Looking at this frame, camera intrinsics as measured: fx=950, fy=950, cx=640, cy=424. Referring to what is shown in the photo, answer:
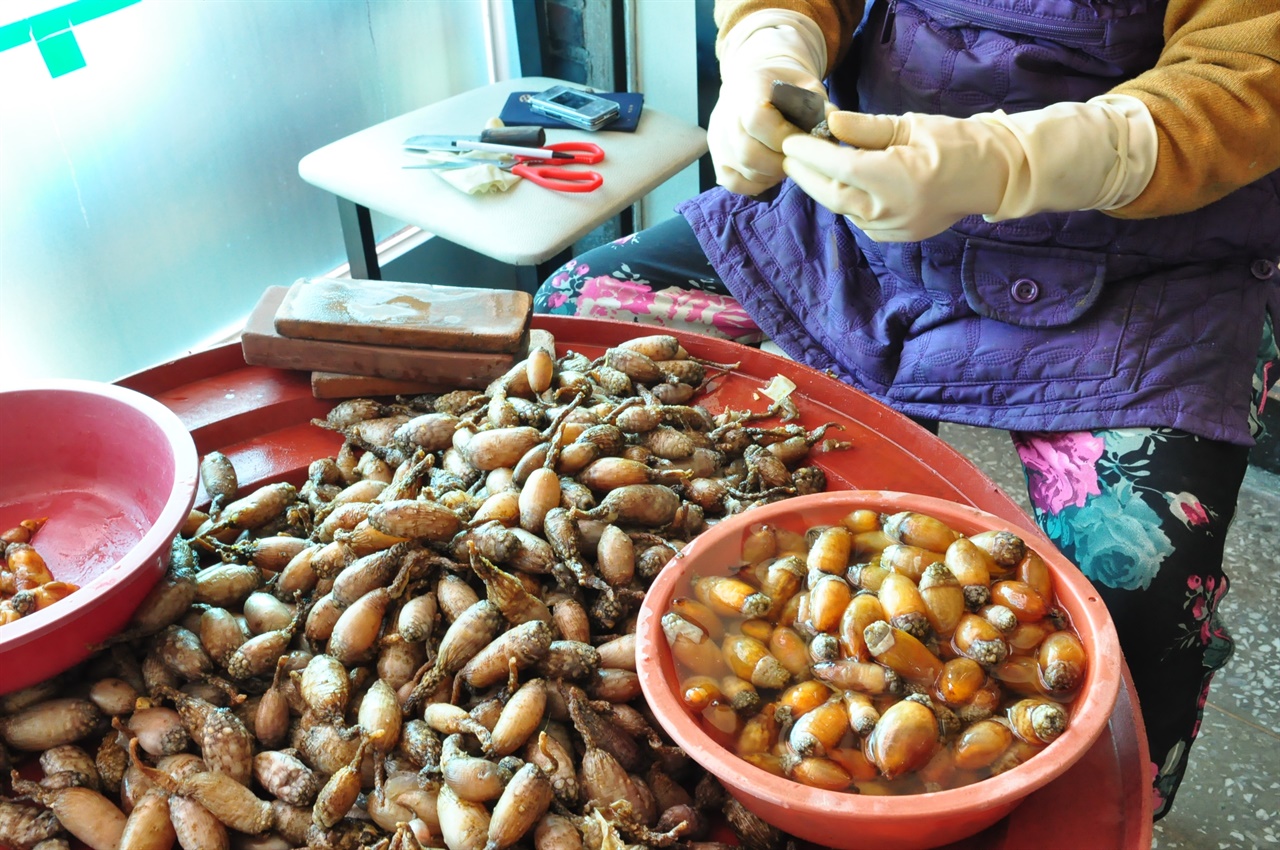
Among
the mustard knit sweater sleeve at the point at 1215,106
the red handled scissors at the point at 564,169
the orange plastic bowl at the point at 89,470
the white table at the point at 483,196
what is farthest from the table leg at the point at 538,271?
the mustard knit sweater sleeve at the point at 1215,106

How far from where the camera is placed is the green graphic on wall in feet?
5.33

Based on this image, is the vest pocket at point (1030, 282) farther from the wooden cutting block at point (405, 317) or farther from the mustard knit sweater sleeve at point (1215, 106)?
the wooden cutting block at point (405, 317)

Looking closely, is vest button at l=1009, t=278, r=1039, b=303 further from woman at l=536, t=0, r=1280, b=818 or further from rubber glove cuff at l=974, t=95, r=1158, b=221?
rubber glove cuff at l=974, t=95, r=1158, b=221

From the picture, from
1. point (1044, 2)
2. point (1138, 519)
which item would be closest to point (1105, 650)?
point (1138, 519)

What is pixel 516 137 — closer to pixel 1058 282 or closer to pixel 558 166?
pixel 558 166

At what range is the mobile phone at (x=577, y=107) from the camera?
1919 mm

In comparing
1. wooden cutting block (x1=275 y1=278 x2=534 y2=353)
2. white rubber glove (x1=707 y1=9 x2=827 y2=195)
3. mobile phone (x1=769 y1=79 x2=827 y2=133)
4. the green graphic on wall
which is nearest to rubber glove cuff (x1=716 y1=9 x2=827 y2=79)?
white rubber glove (x1=707 y1=9 x2=827 y2=195)

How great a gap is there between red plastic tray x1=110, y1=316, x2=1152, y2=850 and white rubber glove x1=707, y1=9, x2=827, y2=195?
0.23m

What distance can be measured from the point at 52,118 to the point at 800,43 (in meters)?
1.37

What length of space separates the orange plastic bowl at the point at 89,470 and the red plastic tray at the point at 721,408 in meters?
0.09

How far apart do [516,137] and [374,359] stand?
2.72ft

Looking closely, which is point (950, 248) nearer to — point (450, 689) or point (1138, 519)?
point (1138, 519)

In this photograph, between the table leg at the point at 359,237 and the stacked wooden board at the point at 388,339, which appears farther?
the table leg at the point at 359,237

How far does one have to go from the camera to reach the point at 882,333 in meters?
1.27
